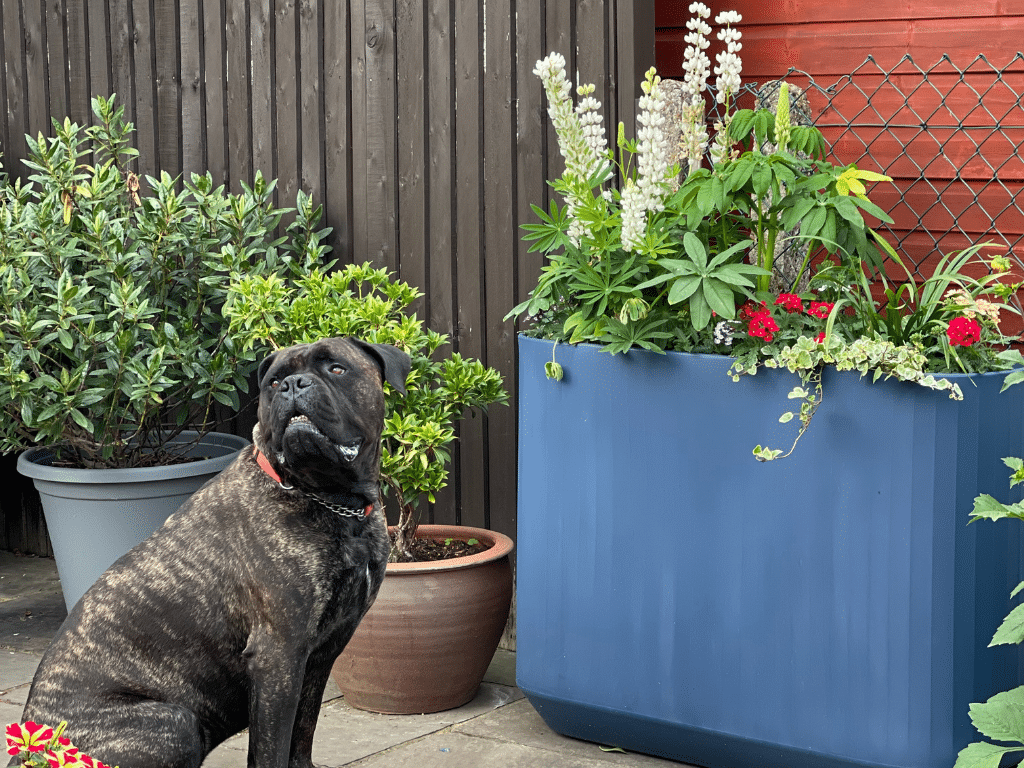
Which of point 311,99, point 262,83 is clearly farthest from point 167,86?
point 311,99

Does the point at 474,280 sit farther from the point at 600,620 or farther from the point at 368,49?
the point at 600,620

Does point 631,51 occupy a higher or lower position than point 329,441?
higher

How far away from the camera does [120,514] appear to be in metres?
4.75

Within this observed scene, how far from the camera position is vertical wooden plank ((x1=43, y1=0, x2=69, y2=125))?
5.96 meters

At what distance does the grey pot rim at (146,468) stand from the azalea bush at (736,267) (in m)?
1.64

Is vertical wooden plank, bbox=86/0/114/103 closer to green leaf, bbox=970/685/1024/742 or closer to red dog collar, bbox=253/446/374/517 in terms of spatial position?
red dog collar, bbox=253/446/374/517

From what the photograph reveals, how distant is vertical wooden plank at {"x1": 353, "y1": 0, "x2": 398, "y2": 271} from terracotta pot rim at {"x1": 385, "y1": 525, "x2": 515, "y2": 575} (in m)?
A: 1.19

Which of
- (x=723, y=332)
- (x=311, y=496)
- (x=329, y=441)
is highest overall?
(x=723, y=332)

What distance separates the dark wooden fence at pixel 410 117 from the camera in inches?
181

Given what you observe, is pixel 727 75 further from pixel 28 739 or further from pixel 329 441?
pixel 28 739

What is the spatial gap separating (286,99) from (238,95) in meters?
0.29

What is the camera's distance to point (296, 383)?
3100mm

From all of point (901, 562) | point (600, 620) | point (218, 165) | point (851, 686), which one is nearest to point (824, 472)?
point (901, 562)

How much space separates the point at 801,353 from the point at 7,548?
15.7 ft
